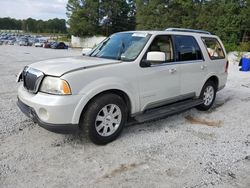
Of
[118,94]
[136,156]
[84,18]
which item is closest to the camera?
[136,156]

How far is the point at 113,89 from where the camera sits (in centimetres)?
381

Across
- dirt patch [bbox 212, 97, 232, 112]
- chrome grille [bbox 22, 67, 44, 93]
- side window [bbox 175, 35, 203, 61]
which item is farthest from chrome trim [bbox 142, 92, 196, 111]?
chrome grille [bbox 22, 67, 44, 93]

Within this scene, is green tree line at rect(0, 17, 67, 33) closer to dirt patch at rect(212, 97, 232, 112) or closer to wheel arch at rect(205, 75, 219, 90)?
dirt patch at rect(212, 97, 232, 112)

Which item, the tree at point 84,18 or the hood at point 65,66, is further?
the tree at point 84,18

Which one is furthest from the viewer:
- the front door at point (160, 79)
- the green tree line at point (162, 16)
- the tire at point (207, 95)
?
the green tree line at point (162, 16)

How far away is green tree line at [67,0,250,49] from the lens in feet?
85.2

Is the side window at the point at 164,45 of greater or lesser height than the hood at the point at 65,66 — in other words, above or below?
above

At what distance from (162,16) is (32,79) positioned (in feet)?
123

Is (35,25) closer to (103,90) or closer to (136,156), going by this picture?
(103,90)

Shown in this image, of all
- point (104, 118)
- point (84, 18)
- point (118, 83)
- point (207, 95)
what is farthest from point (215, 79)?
point (84, 18)

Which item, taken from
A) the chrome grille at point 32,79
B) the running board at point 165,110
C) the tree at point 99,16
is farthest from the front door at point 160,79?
the tree at point 99,16

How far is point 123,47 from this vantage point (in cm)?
444

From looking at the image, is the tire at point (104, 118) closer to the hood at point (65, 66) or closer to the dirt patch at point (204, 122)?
the hood at point (65, 66)

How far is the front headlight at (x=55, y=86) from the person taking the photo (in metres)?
3.35
